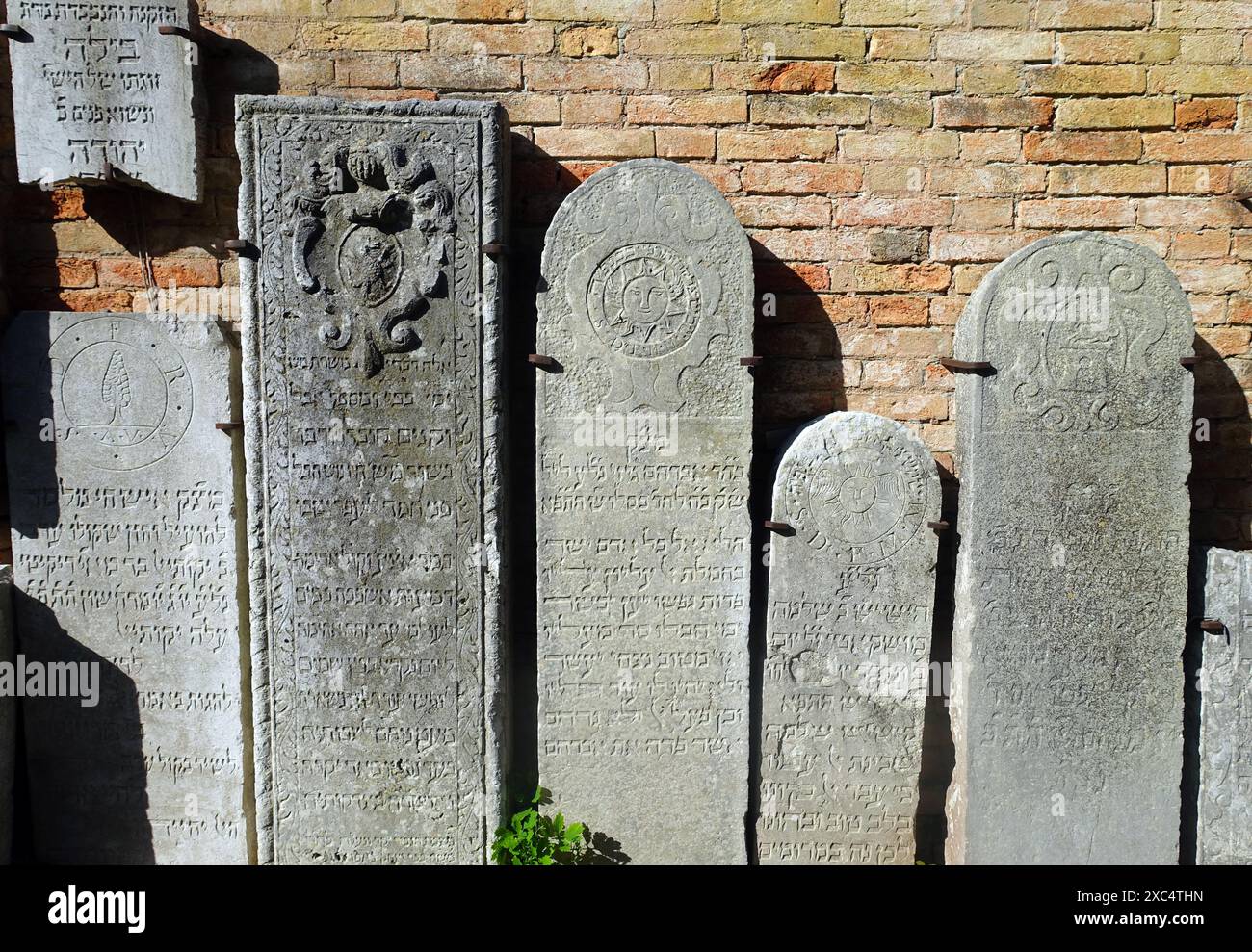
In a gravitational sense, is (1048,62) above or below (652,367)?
above

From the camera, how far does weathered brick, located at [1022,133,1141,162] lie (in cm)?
366

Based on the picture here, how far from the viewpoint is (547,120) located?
3.61 m

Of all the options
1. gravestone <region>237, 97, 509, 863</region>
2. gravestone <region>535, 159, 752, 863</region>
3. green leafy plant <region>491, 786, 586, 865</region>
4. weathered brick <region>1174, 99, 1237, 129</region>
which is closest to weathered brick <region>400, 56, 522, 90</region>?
gravestone <region>237, 97, 509, 863</region>

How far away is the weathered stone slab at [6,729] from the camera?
133 inches

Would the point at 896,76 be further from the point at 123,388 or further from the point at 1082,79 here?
the point at 123,388

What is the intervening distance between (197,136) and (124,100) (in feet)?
0.92

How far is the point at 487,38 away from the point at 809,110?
1.32 m

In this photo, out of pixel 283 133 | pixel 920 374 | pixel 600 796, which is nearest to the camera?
pixel 283 133

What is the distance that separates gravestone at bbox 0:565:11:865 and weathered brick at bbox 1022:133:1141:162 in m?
4.37

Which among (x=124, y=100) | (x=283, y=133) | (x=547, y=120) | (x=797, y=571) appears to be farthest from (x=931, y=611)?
(x=124, y=100)

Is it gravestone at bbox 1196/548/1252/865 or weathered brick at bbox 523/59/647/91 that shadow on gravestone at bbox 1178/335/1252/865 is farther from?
weathered brick at bbox 523/59/647/91

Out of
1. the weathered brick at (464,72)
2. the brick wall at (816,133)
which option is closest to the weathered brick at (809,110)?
the brick wall at (816,133)

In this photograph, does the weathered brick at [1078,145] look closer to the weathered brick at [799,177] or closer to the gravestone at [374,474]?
the weathered brick at [799,177]

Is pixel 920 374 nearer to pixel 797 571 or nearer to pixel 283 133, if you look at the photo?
pixel 797 571
